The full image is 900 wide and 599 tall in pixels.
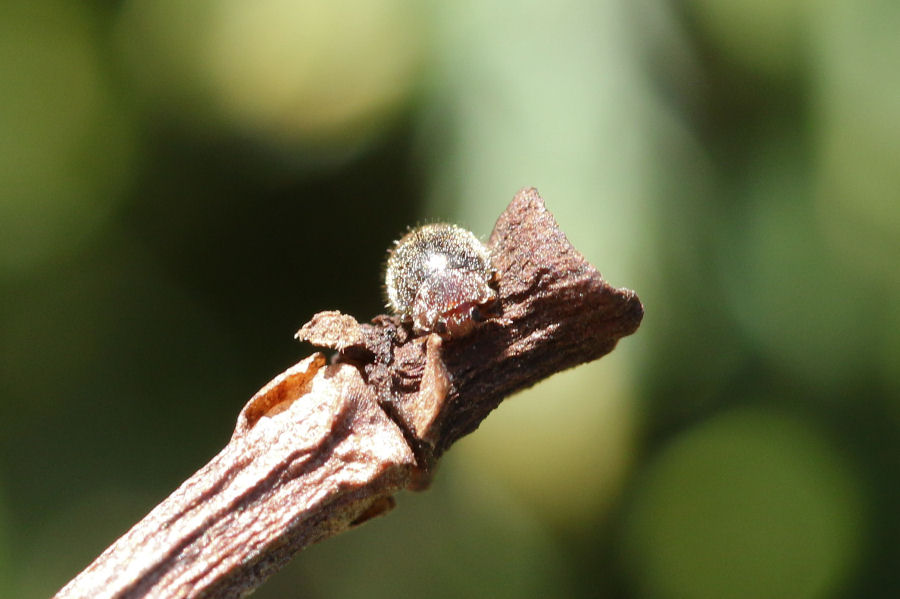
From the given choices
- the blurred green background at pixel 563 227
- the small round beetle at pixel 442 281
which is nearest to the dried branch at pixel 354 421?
the small round beetle at pixel 442 281

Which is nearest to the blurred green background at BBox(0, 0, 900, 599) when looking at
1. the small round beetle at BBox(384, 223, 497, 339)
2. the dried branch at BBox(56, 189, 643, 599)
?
the small round beetle at BBox(384, 223, 497, 339)

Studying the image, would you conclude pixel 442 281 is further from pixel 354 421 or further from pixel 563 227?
pixel 563 227

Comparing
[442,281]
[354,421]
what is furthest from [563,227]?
[354,421]

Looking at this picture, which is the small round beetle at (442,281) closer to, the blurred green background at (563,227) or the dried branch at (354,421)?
the dried branch at (354,421)

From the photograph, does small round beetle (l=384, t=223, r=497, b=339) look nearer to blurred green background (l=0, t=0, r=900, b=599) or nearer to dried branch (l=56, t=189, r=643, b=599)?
dried branch (l=56, t=189, r=643, b=599)

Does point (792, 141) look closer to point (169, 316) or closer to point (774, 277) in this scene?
point (774, 277)

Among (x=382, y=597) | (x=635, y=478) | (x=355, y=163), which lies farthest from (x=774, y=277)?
(x=382, y=597)

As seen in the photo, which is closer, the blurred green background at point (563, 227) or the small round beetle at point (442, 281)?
the small round beetle at point (442, 281)

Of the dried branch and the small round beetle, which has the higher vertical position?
the small round beetle
